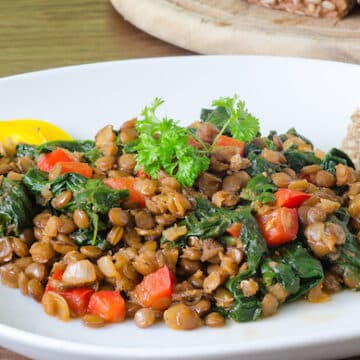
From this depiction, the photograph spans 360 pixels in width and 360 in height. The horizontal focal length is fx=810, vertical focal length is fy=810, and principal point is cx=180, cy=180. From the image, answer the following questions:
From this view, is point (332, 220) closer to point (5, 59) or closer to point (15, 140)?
point (15, 140)

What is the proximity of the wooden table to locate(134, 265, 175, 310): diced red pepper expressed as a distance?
13.2 ft

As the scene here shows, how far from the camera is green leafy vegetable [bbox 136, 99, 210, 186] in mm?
4457

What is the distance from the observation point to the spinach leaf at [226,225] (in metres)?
4.19

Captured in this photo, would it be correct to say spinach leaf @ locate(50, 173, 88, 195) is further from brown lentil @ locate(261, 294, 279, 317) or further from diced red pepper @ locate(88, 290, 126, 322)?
brown lentil @ locate(261, 294, 279, 317)

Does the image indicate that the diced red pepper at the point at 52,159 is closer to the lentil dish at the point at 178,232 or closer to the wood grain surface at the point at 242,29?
the lentil dish at the point at 178,232

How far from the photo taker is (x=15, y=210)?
14.9ft

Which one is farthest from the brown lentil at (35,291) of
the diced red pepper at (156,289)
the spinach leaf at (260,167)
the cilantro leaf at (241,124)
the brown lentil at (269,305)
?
the cilantro leaf at (241,124)

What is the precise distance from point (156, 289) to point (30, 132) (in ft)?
6.71

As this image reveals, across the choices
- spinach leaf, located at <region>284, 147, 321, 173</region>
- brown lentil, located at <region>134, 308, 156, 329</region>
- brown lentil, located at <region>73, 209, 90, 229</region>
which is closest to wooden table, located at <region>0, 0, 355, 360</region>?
spinach leaf, located at <region>284, 147, 321, 173</region>

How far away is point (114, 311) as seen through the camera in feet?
13.4

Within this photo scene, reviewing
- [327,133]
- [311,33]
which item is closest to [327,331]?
[327,133]

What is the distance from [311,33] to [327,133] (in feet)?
5.68

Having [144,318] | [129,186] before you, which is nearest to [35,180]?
[129,186]

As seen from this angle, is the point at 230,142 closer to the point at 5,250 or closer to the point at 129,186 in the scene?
the point at 129,186
